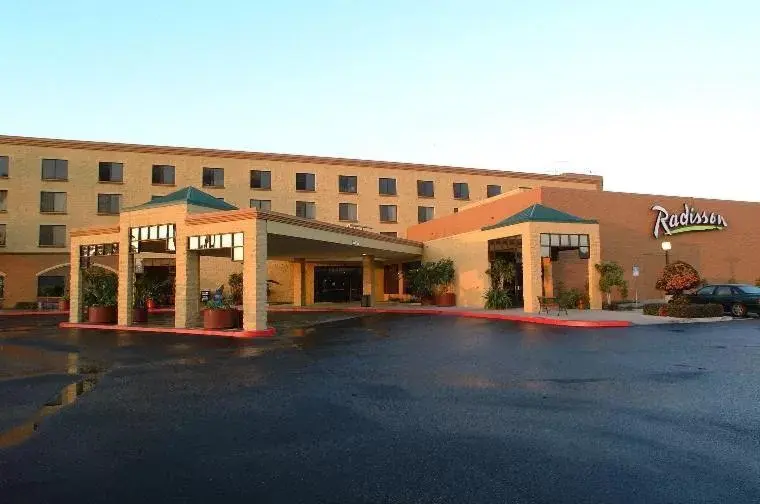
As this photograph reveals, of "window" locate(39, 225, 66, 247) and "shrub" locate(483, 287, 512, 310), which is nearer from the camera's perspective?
"shrub" locate(483, 287, 512, 310)

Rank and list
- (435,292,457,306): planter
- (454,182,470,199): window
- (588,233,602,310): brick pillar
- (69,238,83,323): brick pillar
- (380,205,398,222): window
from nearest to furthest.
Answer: (69,238,83,323): brick pillar, (588,233,602,310): brick pillar, (435,292,457,306): planter, (380,205,398,222): window, (454,182,470,199): window

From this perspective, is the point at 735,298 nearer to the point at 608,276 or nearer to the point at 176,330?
the point at 608,276

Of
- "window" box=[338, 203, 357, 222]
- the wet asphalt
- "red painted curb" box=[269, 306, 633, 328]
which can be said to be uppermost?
"window" box=[338, 203, 357, 222]

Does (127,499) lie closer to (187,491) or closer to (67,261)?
(187,491)

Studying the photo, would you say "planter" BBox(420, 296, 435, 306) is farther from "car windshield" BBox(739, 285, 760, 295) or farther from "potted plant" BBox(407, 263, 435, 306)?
"car windshield" BBox(739, 285, 760, 295)

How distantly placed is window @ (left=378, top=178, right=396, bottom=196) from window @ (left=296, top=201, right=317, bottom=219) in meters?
7.19

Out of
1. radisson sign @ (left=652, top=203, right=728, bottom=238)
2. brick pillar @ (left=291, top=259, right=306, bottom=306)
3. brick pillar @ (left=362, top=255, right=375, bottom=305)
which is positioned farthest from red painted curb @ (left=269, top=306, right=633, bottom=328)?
radisson sign @ (left=652, top=203, right=728, bottom=238)

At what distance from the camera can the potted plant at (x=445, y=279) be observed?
3478cm

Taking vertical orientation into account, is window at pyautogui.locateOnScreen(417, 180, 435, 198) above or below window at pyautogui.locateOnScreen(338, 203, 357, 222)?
above

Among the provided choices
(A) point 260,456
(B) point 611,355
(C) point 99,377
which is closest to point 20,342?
(C) point 99,377

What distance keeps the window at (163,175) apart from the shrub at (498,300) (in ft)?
99.5

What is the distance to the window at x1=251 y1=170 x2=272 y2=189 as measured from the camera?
46.0 metres

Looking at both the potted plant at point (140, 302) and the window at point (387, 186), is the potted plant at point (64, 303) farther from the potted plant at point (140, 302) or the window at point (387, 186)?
the window at point (387, 186)

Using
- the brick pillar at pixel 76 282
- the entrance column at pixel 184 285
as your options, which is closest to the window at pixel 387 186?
the brick pillar at pixel 76 282
